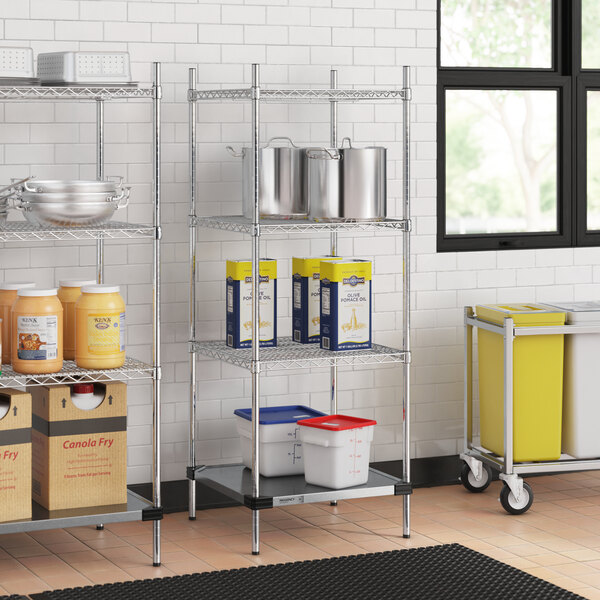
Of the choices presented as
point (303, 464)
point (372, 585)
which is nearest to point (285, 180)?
point (303, 464)

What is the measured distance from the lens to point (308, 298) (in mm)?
4770

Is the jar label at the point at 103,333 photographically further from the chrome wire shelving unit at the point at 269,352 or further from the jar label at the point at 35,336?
the chrome wire shelving unit at the point at 269,352

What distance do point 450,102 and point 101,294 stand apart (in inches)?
81.7

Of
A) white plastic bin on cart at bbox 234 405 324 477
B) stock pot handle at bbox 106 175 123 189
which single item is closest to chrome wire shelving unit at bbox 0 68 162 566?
stock pot handle at bbox 106 175 123 189

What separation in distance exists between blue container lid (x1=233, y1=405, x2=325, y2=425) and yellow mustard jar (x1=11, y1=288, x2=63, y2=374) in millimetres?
927

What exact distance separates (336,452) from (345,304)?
0.55 m

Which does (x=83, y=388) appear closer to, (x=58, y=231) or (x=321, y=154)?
(x=58, y=231)

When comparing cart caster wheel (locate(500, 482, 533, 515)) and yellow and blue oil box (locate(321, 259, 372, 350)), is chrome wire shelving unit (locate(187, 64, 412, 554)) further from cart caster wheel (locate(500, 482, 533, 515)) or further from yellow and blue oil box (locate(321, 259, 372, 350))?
cart caster wheel (locate(500, 482, 533, 515))

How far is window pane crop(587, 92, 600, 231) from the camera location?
5.82m

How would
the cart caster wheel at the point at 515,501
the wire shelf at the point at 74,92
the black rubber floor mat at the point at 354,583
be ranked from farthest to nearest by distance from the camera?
the cart caster wheel at the point at 515,501, the wire shelf at the point at 74,92, the black rubber floor mat at the point at 354,583

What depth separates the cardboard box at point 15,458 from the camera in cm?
411

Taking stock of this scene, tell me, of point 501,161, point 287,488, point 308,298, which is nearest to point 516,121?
point 501,161

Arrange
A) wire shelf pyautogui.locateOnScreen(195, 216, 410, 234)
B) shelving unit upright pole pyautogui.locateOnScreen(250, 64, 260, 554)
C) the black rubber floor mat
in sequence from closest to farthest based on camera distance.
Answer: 1. the black rubber floor mat
2. shelving unit upright pole pyautogui.locateOnScreen(250, 64, 260, 554)
3. wire shelf pyautogui.locateOnScreen(195, 216, 410, 234)

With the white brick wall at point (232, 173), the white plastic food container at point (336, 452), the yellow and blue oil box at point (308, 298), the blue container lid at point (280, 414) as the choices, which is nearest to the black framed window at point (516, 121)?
the white brick wall at point (232, 173)
